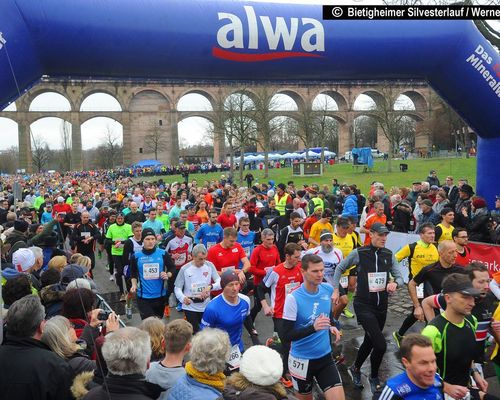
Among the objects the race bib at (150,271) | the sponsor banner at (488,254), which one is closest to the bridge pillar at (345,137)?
the sponsor banner at (488,254)

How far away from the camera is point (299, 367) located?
4254mm

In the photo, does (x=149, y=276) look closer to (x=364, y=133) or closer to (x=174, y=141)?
(x=174, y=141)

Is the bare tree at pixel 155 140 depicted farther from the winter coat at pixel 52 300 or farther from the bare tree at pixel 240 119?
the winter coat at pixel 52 300

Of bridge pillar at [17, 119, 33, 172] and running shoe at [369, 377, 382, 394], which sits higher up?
bridge pillar at [17, 119, 33, 172]

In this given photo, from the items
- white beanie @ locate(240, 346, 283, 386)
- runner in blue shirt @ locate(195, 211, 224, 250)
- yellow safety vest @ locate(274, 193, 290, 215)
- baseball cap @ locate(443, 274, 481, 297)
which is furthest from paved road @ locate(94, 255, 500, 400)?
yellow safety vest @ locate(274, 193, 290, 215)

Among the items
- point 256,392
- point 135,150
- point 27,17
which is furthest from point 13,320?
point 135,150

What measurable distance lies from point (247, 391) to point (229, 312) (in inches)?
95.7

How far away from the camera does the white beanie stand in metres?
2.56

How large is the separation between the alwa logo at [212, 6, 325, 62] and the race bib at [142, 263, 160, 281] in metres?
3.37

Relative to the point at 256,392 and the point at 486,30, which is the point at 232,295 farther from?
the point at 486,30

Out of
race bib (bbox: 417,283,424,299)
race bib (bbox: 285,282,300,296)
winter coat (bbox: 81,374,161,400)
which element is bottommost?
race bib (bbox: 417,283,424,299)

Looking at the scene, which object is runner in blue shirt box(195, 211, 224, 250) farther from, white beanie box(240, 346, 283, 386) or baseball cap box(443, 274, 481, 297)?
white beanie box(240, 346, 283, 386)

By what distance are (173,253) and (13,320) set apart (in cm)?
501

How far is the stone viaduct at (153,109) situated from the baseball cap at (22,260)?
54.2m
